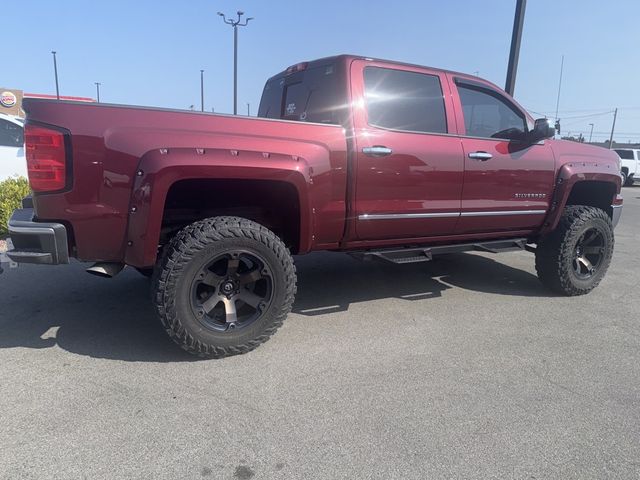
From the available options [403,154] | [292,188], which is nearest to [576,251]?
[403,154]

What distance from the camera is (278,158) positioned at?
3.26 metres

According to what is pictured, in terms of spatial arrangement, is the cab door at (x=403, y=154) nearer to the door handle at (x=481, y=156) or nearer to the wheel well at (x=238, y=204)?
the door handle at (x=481, y=156)

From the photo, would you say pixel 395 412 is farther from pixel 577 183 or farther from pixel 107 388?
pixel 577 183

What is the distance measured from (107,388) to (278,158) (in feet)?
5.88

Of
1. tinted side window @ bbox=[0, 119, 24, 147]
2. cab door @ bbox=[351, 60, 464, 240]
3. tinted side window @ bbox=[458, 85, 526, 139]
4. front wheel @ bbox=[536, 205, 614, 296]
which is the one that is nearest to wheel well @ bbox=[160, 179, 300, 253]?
cab door @ bbox=[351, 60, 464, 240]

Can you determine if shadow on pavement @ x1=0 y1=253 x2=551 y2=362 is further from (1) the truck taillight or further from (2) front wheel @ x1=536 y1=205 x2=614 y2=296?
(1) the truck taillight

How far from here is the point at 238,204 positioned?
3777 millimetres

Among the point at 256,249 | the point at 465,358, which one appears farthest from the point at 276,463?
the point at 465,358

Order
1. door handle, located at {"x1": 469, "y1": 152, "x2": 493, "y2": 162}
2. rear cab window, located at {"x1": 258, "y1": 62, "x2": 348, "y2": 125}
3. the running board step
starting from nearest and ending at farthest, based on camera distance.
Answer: rear cab window, located at {"x1": 258, "y1": 62, "x2": 348, "y2": 125}, the running board step, door handle, located at {"x1": 469, "y1": 152, "x2": 493, "y2": 162}

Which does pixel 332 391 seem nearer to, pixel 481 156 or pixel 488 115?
pixel 481 156

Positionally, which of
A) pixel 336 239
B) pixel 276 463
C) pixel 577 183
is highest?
pixel 577 183

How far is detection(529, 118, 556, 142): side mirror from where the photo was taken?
442cm

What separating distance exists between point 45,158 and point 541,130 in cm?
405

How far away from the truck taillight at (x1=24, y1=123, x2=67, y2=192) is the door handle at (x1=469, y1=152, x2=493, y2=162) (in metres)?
3.18
